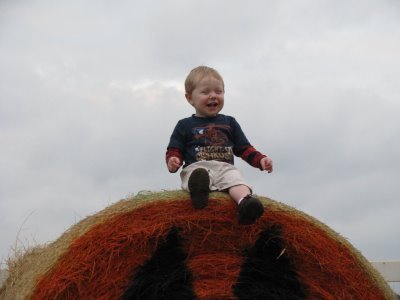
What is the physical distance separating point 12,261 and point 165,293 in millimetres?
1810

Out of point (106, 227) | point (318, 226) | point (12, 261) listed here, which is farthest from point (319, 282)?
point (12, 261)

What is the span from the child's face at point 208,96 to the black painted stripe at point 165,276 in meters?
0.90

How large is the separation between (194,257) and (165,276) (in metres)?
0.23

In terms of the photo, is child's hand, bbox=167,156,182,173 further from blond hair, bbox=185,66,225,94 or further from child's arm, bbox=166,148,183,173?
blond hair, bbox=185,66,225,94

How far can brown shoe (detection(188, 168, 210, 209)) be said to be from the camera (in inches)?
144

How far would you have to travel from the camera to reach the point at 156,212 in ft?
12.1

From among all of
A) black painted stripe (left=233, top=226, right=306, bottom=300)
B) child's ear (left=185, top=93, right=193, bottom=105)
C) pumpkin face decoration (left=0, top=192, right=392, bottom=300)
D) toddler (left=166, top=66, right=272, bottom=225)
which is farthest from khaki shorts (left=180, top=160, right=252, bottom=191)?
child's ear (left=185, top=93, right=193, bottom=105)

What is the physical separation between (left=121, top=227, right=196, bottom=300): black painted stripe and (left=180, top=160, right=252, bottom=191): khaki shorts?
411mm

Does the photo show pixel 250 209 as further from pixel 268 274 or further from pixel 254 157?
pixel 254 157

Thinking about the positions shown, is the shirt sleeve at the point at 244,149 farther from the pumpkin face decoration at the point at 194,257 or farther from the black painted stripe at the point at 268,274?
the black painted stripe at the point at 268,274

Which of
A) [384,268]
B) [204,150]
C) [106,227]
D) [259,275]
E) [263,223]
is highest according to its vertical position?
[204,150]

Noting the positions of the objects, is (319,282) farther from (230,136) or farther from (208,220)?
(230,136)

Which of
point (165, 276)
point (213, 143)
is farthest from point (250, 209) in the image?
point (213, 143)

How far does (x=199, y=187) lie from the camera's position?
3.66 metres
